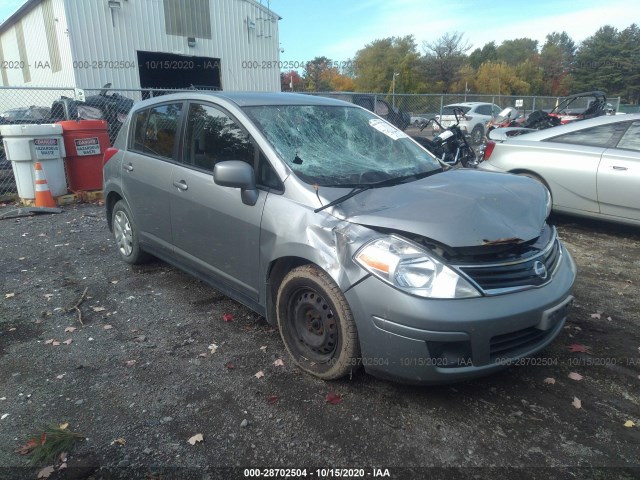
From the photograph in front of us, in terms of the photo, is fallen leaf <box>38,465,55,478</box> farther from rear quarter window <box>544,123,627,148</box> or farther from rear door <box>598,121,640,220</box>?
rear quarter window <box>544,123,627,148</box>

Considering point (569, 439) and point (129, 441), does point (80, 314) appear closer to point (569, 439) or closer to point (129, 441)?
point (129, 441)

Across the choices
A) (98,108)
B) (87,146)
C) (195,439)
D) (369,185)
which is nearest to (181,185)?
(369,185)

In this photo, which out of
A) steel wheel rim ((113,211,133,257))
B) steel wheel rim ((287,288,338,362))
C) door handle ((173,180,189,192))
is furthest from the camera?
steel wheel rim ((113,211,133,257))

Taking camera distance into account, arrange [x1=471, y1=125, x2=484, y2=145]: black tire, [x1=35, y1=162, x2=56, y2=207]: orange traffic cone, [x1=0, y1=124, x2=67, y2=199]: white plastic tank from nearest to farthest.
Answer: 1. [x1=0, y1=124, x2=67, y2=199]: white plastic tank
2. [x1=35, y1=162, x2=56, y2=207]: orange traffic cone
3. [x1=471, y1=125, x2=484, y2=145]: black tire

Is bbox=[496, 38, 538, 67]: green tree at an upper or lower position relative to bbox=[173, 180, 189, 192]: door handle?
upper

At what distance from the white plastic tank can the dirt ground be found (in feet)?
15.0

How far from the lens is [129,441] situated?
8.09 feet

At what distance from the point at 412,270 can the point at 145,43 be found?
1949cm

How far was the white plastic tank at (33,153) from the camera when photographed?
762cm

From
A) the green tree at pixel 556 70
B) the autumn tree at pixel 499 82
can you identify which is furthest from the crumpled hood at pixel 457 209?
the green tree at pixel 556 70

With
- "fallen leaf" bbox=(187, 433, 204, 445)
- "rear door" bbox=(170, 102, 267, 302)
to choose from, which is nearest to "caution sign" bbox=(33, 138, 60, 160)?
"rear door" bbox=(170, 102, 267, 302)

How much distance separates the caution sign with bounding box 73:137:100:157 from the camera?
8320 millimetres

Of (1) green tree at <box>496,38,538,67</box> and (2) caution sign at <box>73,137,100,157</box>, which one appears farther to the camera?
(1) green tree at <box>496,38,538,67</box>

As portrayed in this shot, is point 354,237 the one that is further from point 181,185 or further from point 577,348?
point 577,348
